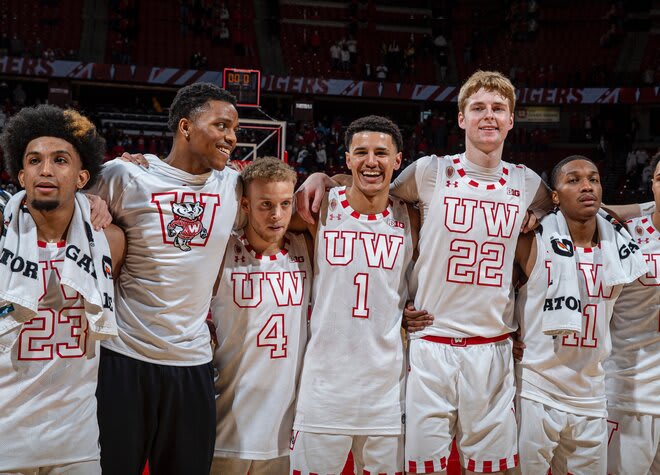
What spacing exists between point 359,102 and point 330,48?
6.65 feet

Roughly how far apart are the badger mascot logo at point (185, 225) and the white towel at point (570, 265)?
1.87 m

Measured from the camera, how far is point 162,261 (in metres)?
3.26

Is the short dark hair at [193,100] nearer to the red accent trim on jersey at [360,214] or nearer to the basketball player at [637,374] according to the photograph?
the red accent trim on jersey at [360,214]

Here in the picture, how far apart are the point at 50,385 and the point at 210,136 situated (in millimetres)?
1425

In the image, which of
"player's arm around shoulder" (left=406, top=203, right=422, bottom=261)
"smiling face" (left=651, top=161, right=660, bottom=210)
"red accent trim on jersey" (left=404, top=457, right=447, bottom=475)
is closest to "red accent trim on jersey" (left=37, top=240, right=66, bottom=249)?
"player's arm around shoulder" (left=406, top=203, right=422, bottom=261)

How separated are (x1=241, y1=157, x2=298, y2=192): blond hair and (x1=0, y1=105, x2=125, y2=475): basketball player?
2.88 feet

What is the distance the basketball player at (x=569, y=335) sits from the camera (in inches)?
143

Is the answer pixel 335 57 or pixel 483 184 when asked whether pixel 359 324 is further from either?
pixel 335 57

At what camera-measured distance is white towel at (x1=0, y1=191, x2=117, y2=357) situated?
2.66 metres

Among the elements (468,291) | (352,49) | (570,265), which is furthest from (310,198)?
(352,49)

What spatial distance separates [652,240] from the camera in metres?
4.00

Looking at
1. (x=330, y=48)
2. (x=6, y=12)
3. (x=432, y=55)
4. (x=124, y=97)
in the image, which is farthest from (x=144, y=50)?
(x=432, y=55)

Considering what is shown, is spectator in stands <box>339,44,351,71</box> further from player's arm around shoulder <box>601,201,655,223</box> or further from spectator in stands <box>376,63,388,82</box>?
player's arm around shoulder <box>601,201,655,223</box>

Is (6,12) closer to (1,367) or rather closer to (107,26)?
(107,26)
